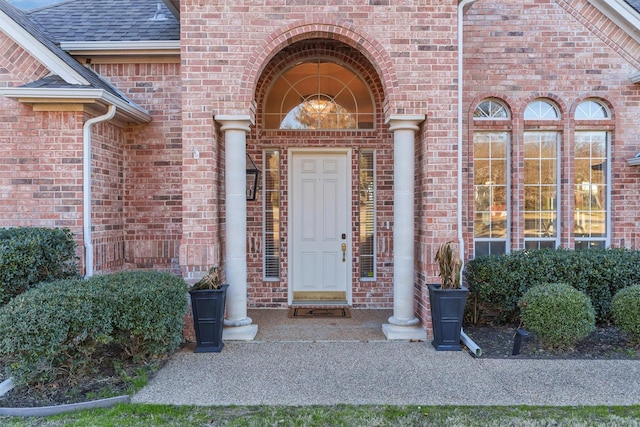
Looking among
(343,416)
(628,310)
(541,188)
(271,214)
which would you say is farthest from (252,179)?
(628,310)

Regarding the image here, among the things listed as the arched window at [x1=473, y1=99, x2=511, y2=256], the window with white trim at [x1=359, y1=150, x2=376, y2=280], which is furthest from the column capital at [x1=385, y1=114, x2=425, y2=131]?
the arched window at [x1=473, y1=99, x2=511, y2=256]

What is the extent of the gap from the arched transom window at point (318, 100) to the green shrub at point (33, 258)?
348 centimetres

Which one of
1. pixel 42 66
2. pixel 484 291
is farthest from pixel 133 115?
pixel 484 291

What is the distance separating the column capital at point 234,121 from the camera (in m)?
5.44

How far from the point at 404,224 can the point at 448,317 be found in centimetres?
124

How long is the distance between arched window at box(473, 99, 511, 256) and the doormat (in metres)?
2.31

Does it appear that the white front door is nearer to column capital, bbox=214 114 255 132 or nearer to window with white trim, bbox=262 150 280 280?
window with white trim, bbox=262 150 280 280

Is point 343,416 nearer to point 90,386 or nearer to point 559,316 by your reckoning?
point 90,386

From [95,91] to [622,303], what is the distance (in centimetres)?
667

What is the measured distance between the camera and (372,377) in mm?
4355

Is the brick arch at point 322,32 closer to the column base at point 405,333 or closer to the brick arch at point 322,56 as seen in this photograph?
the brick arch at point 322,56

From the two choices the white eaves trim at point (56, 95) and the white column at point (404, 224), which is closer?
the white eaves trim at point (56, 95)

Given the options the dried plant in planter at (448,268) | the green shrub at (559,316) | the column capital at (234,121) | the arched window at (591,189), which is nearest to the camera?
the green shrub at (559,316)

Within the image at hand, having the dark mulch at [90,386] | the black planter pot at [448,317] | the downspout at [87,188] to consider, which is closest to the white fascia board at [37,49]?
the downspout at [87,188]
